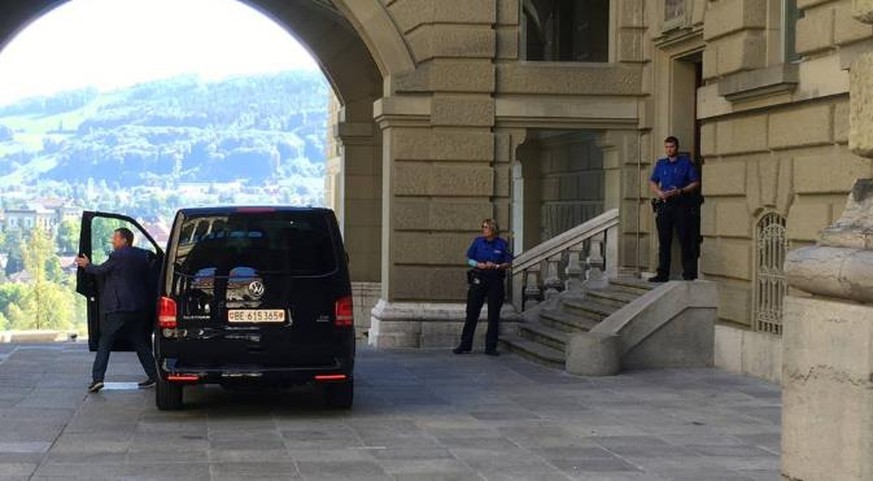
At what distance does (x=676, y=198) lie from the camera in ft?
52.5

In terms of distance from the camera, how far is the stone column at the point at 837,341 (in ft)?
14.3

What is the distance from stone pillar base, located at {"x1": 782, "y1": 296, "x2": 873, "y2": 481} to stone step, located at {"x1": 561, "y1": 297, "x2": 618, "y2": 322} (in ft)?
39.7

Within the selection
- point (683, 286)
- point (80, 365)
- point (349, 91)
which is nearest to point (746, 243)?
point (683, 286)


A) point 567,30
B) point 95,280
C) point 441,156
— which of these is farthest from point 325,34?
point 95,280

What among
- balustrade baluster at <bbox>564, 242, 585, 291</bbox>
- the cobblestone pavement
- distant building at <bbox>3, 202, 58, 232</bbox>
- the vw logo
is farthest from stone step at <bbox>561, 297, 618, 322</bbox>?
distant building at <bbox>3, 202, 58, 232</bbox>

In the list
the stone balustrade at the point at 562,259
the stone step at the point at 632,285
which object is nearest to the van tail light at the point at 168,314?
the stone step at the point at 632,285

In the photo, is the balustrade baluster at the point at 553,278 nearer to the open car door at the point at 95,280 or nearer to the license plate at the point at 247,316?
the open car door at the point at 95,280

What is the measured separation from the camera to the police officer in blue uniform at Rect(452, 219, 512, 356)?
17266 mm

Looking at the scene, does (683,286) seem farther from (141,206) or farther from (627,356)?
(141,206)

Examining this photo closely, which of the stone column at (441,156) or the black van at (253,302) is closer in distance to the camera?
the black van at (253,302)

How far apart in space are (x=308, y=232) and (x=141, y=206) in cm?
10240

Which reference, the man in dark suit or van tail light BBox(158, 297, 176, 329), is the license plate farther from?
the man in dark suit

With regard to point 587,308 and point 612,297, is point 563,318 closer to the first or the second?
point 587,308

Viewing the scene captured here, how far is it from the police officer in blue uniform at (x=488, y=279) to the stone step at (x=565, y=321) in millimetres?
792
